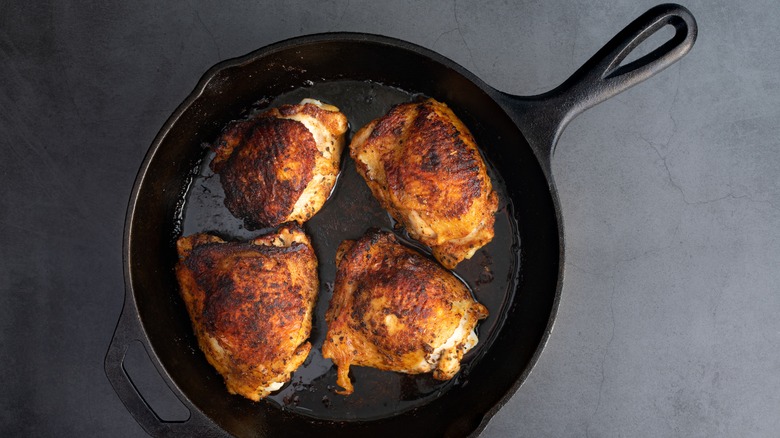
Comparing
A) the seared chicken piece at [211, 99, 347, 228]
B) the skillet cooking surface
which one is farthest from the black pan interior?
the seared chicken piece at [211, 99, 347, 228]

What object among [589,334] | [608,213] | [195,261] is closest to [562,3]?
[608,213]

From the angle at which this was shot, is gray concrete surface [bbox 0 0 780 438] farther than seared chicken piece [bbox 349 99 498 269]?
Yes

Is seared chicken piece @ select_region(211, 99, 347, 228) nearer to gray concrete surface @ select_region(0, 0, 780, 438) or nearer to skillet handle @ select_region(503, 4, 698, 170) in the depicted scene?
gray concrete surface @ select_region(0, 0, 780, 438)

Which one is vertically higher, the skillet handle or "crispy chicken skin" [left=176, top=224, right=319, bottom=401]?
the skillet handle

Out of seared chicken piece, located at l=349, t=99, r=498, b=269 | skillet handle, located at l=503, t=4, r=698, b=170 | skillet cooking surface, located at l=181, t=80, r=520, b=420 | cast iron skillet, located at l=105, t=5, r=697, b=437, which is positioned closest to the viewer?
skillet handle, located at l=503, t=4, r=698, b=170

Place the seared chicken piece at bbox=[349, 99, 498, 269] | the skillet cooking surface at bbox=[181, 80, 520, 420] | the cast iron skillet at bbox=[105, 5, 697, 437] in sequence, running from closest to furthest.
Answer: the seared chicken piece at bbox=[349, 99, 498, 269] < the cast iron skillet at bbox=[105, 5, 697, 437] < the skillet cooking surface at bbox=[181, 80, 520, 420]
